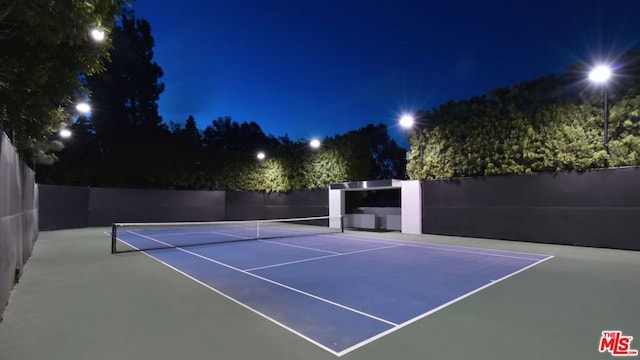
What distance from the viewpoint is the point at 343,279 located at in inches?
284

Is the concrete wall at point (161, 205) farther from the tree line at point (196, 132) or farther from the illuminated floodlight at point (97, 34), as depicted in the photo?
the illuminated floodlight at point (97, 34)

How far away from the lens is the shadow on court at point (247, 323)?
375 cm

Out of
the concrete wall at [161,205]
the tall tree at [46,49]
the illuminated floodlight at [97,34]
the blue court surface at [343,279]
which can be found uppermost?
the illuminated floodlight at [97,34]

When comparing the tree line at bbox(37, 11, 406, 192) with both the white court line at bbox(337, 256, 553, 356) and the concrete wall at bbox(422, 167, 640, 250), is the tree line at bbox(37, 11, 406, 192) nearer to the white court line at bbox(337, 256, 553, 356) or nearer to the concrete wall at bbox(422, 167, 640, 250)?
the concrete wall at bbox(422, 167, 640, 250)

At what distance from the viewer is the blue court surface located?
4.71m

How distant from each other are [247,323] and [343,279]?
9.76 ft

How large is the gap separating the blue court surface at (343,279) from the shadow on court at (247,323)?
0.91ft

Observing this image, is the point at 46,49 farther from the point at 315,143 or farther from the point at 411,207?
the point at 315,143

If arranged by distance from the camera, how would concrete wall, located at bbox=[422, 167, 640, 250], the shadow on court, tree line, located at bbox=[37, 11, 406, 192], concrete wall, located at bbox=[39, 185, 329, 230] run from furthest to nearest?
tree line, located at bbox=[37, 11, 406, 192], concrete wall, located at bbox=[39, 185, 329, 230], concrete wall, located at bbox=[422, 167, 640, 250], the shadow on court

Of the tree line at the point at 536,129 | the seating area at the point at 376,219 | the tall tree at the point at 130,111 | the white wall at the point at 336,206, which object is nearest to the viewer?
the tree line at the point at 536,129

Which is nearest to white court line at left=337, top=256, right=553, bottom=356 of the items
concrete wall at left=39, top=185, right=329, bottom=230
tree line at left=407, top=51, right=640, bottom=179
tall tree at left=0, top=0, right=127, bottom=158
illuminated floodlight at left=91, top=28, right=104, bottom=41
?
tall tree at left=0, top=0, right=127, bottom=158

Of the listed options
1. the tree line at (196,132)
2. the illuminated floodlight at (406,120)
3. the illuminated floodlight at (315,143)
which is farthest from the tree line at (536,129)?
the illuminated floodlight at (315,143)

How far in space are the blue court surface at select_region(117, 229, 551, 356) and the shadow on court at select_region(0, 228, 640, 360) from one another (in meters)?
0.28

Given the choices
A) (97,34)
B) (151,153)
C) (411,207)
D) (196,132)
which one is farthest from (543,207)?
(196,132)
